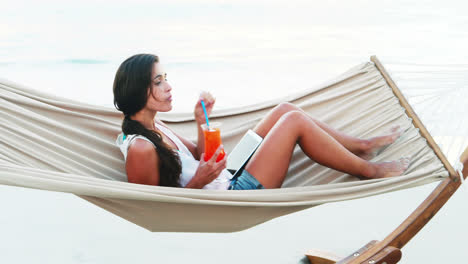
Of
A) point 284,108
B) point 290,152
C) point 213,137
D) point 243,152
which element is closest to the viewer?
point 213,137

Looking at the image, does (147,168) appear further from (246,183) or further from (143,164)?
(246,183)

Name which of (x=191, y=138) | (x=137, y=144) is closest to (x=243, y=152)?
(x=191, y=138)

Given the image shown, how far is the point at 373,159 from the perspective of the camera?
2.40m

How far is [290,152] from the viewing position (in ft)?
7.54

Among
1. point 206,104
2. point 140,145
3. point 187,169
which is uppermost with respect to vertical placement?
point 206,104

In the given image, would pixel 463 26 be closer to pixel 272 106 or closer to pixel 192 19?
pixel 192 19

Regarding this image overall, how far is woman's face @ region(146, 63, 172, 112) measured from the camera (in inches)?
86.2

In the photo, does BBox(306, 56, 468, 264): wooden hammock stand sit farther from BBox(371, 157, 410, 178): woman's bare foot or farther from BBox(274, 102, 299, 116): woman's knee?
BBox(274, 102, 299, 116): woman's knee

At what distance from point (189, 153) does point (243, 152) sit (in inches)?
9.3

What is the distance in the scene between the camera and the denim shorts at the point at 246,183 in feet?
7.33

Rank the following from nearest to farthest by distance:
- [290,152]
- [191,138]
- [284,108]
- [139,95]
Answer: [139,95] < [290,152] < [284,108] < [191,138]

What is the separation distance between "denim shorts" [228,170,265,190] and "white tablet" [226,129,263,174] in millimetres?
81

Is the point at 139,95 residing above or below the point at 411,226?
above

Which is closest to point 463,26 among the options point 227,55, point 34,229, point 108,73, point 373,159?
point 227,55
